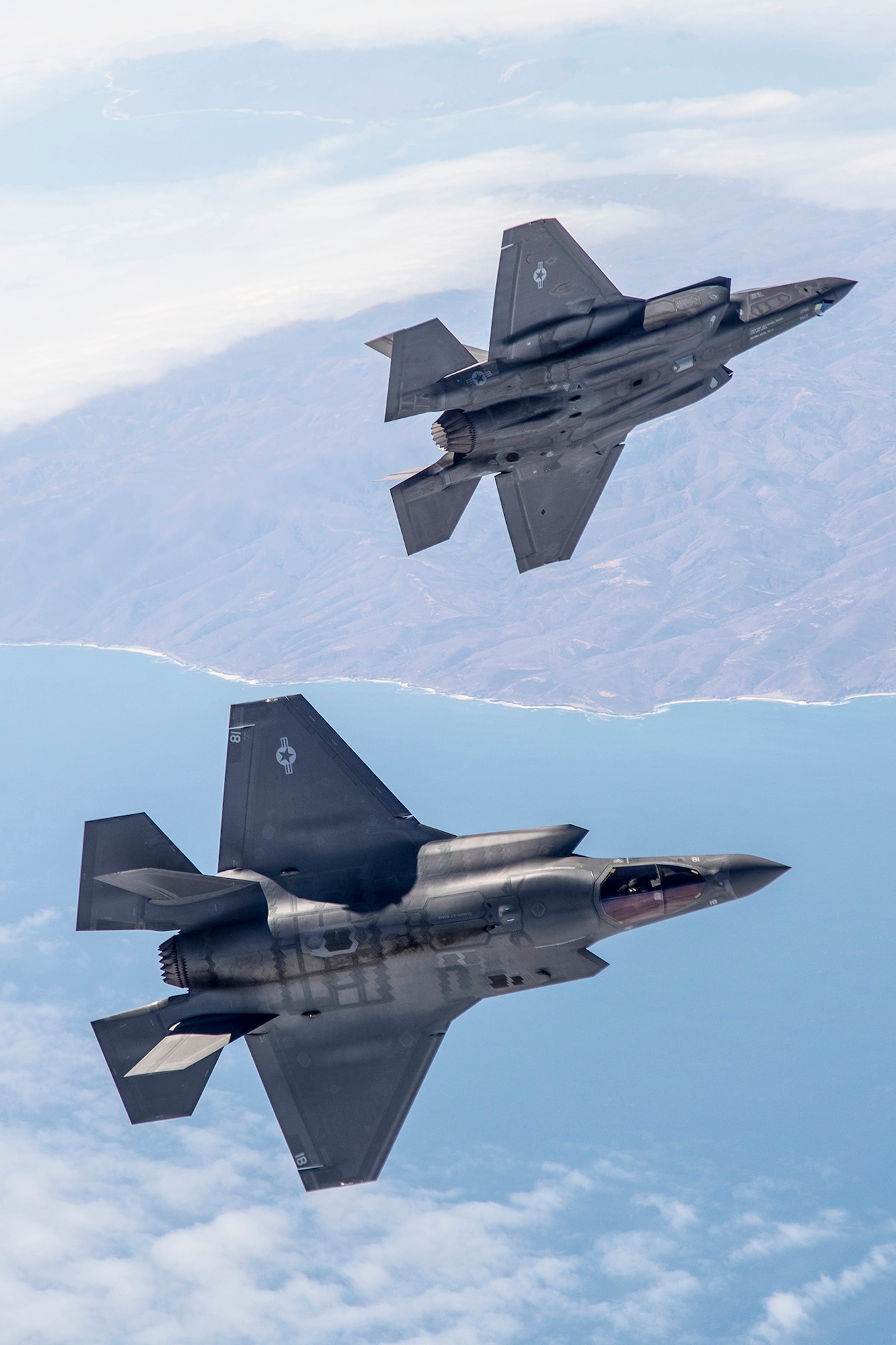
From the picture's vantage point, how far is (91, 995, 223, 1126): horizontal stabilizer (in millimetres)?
26641

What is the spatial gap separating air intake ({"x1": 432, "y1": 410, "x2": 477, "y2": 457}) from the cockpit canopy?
15.1 meters

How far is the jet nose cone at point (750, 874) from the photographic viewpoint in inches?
966

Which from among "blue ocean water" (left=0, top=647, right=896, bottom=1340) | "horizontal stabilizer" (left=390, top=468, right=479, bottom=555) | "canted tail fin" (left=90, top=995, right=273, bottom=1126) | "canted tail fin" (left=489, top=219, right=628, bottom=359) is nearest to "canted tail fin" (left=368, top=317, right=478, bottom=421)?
"canted tail fin" (left=489, top=219, right=628, bottom=359)

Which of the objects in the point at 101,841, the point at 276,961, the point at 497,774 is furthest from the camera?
the point at 497,774

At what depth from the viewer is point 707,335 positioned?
113 feet

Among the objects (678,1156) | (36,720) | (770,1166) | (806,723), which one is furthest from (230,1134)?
(806,723)

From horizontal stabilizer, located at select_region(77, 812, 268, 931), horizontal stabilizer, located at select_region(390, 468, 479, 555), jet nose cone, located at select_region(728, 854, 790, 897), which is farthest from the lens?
horizontal stabilizer, located at select_region(390, 468, 479, 555)

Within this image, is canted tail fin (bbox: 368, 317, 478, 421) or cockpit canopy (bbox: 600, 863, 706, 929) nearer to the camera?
cockpit canopy (bbox: 600, 863, 706, 929)

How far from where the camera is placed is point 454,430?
112 feet

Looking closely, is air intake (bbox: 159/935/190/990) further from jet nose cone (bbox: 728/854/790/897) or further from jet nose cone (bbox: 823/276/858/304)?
jet nose cone (bbox: 823/276/858/304)

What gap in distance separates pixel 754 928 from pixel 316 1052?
103m

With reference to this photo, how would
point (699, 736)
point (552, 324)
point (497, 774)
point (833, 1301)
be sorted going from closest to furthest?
1. point (552, 324)
2. point (833, 1301)
3. point (497, 774)
4. point (699, 736)

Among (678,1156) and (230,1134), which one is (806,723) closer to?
(678,1156)

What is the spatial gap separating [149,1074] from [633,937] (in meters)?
101
